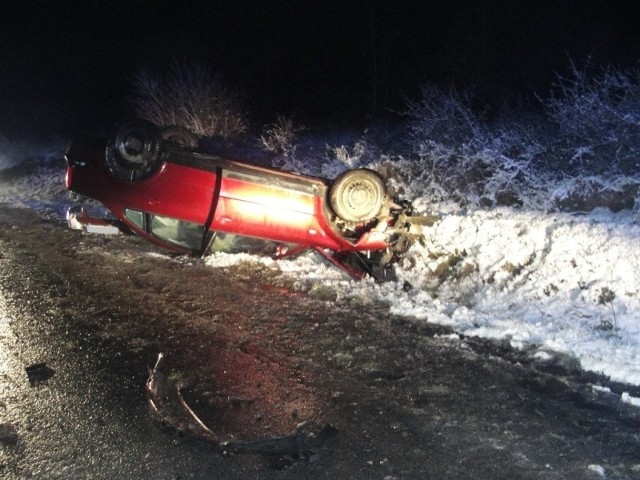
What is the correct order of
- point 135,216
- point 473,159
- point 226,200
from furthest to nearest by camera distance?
1. point 473,159
2. point 135,216
3. point 226,200

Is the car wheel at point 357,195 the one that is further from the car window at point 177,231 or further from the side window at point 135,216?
the side window at point 135,216

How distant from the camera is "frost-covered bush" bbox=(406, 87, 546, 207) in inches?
324

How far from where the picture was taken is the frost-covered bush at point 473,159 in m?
8.24

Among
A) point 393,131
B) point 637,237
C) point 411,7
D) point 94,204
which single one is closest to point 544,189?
point 637,237

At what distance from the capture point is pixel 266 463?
11.1 ft

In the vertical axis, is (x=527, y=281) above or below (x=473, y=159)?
below

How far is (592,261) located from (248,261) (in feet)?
14.0

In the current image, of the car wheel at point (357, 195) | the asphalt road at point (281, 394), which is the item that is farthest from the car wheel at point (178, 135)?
the asphalt road at point (281, 394)

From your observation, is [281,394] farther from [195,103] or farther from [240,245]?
[195,103]

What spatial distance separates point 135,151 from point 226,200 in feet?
4.02

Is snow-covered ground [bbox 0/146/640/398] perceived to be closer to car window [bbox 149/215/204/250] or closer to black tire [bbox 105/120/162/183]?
car window [bbox 149/215/204/250]

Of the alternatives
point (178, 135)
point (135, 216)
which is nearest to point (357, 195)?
point (135, 216)

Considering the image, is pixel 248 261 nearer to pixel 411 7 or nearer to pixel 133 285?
pixel 133 285

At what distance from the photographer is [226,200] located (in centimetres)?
682
